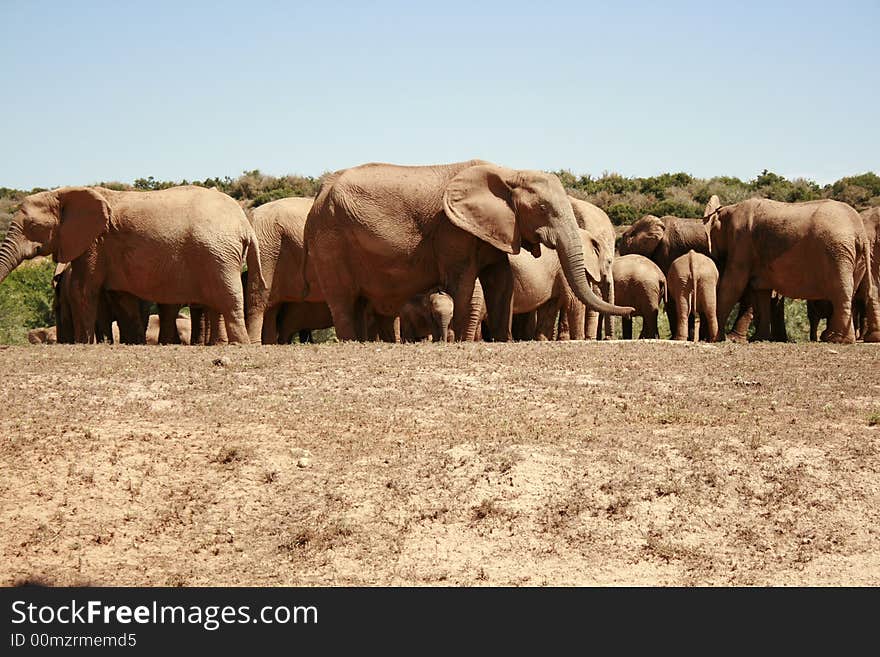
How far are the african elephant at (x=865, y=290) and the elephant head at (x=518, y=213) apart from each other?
6.26 meters

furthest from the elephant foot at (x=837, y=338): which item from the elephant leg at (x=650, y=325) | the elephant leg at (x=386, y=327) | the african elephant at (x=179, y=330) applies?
the african elephant at (x=179, y=330)

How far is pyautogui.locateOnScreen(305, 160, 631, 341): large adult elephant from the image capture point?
661 inches

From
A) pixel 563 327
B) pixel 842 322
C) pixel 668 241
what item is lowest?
pixel 563 327

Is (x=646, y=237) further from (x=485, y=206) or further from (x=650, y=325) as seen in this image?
(x=485, y=206)

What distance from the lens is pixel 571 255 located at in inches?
661

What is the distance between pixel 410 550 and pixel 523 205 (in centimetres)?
847

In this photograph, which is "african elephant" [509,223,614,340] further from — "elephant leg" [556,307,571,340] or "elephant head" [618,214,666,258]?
"elephant head" [618,214,666,258]

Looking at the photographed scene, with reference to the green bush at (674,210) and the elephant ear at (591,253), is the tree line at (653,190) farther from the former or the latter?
the elephant ear at (591,253)

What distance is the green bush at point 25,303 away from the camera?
94.4ft

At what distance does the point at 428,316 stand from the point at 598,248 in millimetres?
3334

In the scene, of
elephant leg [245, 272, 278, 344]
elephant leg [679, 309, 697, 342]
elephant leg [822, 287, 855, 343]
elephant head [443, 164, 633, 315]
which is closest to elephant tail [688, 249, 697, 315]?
elephant leg [679, 309, 697, 342]

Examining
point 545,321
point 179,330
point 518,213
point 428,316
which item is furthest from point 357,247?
point 179,330

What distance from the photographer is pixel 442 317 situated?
65.1 feet
